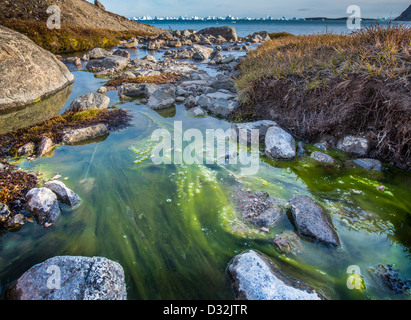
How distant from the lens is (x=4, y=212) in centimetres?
329

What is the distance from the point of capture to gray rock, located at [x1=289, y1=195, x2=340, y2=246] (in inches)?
121

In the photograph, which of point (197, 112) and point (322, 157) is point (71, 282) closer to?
point (322, 157)

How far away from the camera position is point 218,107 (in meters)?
7.79

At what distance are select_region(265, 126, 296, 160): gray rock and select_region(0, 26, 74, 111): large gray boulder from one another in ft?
29.5

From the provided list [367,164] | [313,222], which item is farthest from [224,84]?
[313,222]

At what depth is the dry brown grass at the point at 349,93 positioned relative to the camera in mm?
4754

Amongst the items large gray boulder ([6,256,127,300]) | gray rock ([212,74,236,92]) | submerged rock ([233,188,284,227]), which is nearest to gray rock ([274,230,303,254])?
submerged rock ([233,188,284,227])

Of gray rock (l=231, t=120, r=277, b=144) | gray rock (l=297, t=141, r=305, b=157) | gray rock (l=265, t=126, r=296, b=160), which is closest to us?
gray rock (l=265, t=126, r=296, b=160)

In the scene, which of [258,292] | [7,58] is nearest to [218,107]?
[258,292]

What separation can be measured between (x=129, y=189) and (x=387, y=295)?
165 inches

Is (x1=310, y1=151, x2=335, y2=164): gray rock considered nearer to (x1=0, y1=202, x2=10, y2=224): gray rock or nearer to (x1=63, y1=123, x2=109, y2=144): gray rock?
(x1=63, y1=123, x2=109, y2=144): gray rock

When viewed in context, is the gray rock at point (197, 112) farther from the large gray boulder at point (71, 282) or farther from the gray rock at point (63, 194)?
the large gray boulder at point (71, 282)

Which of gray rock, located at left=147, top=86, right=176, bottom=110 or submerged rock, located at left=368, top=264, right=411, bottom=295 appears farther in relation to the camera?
gray rock, located at left=147, top=86, right=176, bottom=110

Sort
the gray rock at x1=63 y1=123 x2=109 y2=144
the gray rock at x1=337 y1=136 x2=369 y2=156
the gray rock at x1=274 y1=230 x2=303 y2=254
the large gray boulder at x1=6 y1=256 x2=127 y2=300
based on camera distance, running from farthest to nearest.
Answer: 1. the gray rock at x1=63 y1=123 x2=109 y2=144
2. the gray rock at x1=337 y1=136 x2=369 y2=156
3. the gray rock at x1=274 y1=230 x2=303 y2=254
4. the large gray boulder at x1=6 y1=256 x2=127 y2=300
